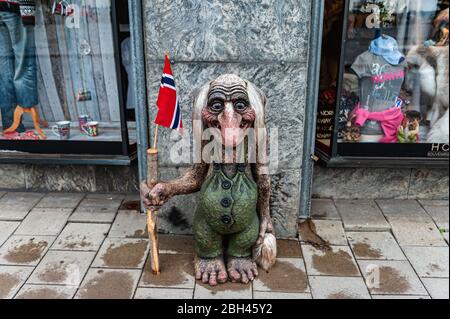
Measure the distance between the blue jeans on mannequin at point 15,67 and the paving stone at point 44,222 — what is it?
3.67 feet

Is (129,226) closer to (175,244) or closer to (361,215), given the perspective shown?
(175,244)

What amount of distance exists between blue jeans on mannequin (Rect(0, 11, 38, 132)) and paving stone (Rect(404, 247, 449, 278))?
4.33m

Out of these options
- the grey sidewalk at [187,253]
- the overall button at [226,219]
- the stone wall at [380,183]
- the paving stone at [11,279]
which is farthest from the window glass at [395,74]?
the paving stone at [11,279]

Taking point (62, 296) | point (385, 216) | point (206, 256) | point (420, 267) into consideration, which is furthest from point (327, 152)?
point (62, 296)

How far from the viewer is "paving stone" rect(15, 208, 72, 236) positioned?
418 centimetres

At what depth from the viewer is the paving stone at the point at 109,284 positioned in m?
3.31

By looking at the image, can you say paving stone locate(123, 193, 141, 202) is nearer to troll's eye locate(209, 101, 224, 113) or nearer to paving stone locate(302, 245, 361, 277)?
paving stone locate(302, 245, 361, 277)

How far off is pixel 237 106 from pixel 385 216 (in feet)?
7.90

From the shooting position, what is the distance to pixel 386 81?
4.69 metres

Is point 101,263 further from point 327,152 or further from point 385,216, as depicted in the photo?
point 385,216

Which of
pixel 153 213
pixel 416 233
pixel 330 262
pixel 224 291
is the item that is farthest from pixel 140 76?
pixel 416 233

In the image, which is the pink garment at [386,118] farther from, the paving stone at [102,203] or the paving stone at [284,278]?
the paving stone at [102,203]

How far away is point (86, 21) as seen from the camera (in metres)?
4.66

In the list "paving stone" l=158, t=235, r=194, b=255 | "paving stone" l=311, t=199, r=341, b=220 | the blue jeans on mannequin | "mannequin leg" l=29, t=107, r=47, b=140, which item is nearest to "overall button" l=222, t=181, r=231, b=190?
"paving stone" l=158, t=235, r=194, b=255
